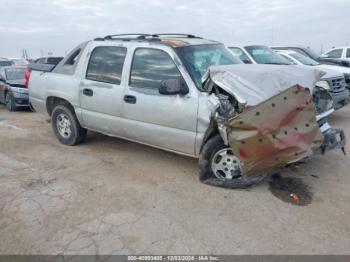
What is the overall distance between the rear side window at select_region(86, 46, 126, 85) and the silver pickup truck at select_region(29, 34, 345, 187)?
2 cm

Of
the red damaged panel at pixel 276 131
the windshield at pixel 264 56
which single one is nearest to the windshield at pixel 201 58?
the red damaged panel at pixel 276 131

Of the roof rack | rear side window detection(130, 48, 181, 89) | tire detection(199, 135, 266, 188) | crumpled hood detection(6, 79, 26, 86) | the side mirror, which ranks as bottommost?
tire detection(199, 135, 266, 188)

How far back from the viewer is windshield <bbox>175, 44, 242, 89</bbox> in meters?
4.64

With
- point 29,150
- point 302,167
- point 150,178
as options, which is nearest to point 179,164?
point 150,178

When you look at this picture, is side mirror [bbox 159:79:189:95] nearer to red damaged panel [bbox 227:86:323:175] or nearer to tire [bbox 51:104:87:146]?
red damaged panel [bbox 227:86:323:175]

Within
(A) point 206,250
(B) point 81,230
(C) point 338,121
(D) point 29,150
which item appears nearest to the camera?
(A) point 206,250

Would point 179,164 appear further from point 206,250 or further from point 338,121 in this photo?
point 338,121

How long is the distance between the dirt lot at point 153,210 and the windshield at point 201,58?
1431mm

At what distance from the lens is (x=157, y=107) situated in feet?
15.7

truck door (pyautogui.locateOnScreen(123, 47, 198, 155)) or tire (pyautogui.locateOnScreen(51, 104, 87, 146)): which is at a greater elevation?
truck door (pyautogui.locateOnScreen(123, 47, 198, 155))

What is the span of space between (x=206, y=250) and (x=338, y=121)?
20.0ft

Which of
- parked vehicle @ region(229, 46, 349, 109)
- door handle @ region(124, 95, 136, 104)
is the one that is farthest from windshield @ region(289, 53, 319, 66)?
door handle @ region(124, 95, 136, 104)

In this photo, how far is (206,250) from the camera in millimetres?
3207

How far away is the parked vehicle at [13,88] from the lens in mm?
10557
